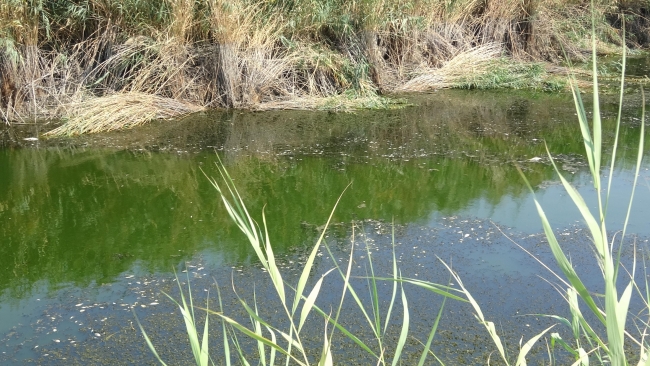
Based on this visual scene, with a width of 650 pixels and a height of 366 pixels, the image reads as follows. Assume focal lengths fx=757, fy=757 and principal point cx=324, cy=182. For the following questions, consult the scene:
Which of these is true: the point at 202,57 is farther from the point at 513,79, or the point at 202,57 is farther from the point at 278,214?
the point at 513,79

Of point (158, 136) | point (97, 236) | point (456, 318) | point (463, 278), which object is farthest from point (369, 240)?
point (158, 136)

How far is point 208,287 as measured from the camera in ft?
11.7

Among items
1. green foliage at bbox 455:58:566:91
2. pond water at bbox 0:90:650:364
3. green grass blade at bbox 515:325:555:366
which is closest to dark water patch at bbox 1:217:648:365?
pond water at bbox 0:90:650:364

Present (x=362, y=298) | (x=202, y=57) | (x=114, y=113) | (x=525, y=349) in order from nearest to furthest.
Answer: (x=525, y=349)
(x=362, y=298)
(x=114, y=113)
(x=202, y=57)

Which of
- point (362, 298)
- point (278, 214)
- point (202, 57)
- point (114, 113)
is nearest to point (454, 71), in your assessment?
point (202, 57)

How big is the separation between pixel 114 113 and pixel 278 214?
8.29 ft

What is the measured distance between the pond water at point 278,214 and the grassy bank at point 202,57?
367 mm

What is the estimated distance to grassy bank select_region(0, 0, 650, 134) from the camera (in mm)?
6613

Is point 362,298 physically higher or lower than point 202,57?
lower

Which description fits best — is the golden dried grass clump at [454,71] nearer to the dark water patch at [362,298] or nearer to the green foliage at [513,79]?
the green foliage at [513,79]

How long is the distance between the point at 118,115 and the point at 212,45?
4.14ft

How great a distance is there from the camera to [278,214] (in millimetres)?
4578

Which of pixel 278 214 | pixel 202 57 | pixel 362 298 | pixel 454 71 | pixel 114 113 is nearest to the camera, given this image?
pixel 362 298

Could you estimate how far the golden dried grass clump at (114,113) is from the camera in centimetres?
625
